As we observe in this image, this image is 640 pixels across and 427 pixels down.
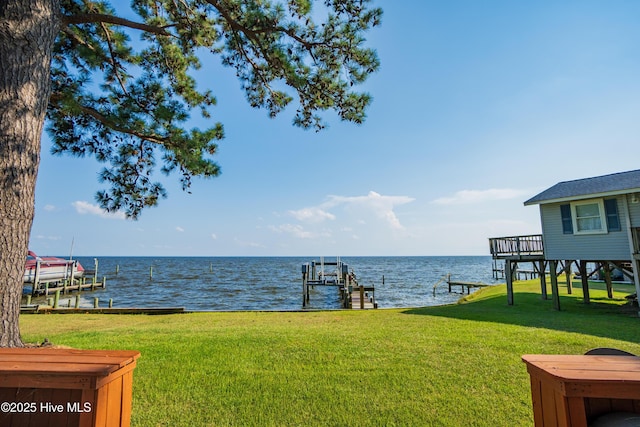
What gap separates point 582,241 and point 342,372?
12066 mm

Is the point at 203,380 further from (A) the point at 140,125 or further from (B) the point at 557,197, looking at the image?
(B) the point at 557,197

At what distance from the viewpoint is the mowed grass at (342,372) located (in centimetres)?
338

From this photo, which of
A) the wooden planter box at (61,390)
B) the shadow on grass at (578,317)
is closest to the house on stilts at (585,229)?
the shadow on grass at (578,317)

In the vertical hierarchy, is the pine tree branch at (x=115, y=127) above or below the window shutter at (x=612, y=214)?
above

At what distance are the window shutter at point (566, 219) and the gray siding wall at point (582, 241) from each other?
4.2 inches

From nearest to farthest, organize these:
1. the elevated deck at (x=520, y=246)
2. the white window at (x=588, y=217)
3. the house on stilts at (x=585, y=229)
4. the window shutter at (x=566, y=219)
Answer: the house on stilts at (x=585, y=229), the white window at (x=588, y=217), the window shutter at (x=566, y=219), the elevated deck at (x=520, y=246)

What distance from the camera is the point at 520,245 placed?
539 inches

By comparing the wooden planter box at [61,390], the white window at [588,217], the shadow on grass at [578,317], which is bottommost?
the shadow on grass at [578,317]

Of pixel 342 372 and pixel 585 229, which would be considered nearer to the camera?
pixel 342 372

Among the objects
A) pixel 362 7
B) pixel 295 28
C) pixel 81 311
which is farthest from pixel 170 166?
pixel 81 311

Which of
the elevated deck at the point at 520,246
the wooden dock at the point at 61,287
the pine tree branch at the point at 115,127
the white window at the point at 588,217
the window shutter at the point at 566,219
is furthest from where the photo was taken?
the wooden dock at the point at 61,287

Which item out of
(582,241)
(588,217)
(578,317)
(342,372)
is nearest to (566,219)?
(588,217)

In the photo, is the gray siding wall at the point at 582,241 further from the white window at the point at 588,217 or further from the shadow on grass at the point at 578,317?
the shadow on grass at the point at 578,317

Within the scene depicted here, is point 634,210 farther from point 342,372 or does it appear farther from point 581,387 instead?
point 581,387
